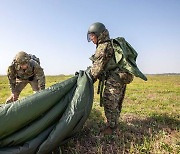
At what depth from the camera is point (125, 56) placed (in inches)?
299

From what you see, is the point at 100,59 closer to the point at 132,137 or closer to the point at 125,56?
the point at 125,56

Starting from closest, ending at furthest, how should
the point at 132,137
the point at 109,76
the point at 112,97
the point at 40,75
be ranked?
the point at 132,137, the point at 112,97, the point at 109,76, the point at 40,75

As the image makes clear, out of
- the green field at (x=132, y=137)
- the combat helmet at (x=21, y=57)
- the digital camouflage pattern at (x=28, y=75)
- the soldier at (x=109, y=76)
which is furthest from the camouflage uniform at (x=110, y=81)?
the digital camouflage pattern at (x=28, y=75)

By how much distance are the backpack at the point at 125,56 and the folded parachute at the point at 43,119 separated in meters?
1.33

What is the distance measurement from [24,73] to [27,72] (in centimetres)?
14

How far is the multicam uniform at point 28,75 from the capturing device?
9547mm

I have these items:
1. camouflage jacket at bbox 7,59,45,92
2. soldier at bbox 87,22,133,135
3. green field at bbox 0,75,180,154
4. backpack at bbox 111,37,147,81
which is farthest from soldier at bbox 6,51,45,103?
backpack at bbox 111,37,147,81

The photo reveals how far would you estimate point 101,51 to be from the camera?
24.7 feet

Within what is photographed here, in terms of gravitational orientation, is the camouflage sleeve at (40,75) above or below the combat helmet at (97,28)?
below

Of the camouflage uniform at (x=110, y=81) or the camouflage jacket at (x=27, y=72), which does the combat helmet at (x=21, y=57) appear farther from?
the camouflage uniform at (x=110, y=81)

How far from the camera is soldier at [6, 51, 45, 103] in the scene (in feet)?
29.6

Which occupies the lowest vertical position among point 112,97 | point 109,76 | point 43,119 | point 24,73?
point 43,119

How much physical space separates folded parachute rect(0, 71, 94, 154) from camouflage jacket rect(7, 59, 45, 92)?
293 centimetres

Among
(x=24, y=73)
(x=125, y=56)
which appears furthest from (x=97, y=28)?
(x=24, y=73)
